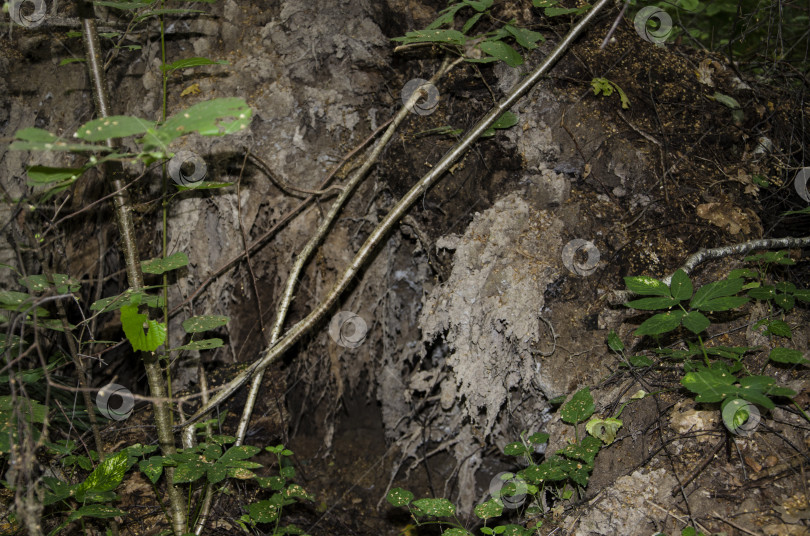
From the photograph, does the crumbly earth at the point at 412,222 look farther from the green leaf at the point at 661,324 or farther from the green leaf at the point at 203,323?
the green leaf at the point at 203,323

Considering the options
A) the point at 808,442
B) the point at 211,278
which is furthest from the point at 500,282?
the point at 211,278

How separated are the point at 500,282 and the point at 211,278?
1513 millimetres

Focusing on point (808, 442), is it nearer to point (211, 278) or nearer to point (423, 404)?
point (423, 404)

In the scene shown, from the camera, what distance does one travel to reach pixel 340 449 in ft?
10.6

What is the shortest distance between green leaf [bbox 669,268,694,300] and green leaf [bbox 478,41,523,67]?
132 cm

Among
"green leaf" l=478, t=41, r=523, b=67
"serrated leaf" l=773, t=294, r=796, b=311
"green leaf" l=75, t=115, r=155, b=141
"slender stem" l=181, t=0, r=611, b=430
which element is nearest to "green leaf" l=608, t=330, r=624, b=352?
"serrated leaf" l=773, t=294, r=796, b=311

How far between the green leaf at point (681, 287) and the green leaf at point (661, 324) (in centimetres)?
6

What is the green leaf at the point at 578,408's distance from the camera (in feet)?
6.69

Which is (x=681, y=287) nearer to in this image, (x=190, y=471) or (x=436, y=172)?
(x=436, y=172)

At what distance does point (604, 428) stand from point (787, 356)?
72 cm

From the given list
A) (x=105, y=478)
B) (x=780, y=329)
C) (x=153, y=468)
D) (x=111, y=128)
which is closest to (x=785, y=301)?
(x=780, y=329)

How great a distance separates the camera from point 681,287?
75.3 inches

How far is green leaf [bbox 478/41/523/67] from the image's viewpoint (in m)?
2.46

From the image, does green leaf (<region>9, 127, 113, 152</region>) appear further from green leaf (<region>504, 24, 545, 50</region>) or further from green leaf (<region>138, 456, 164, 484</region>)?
green leaf (<region>504, 24, 545, 50</region>)
